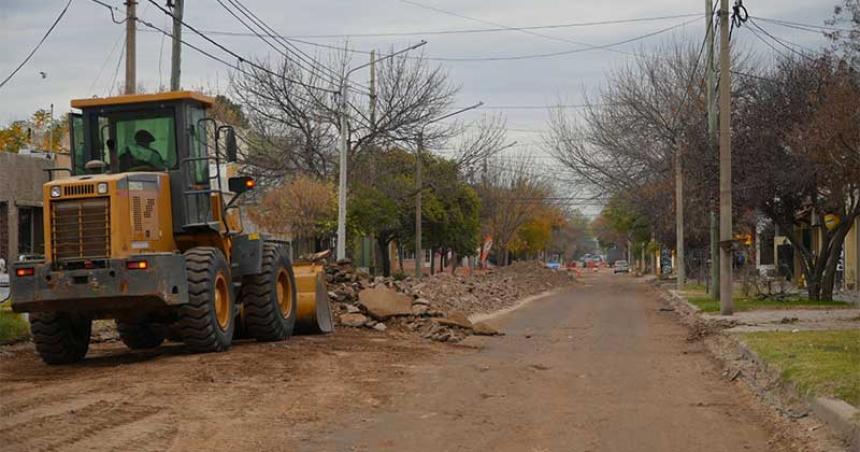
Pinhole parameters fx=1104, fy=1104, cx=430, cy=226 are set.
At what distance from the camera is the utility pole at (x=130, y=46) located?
2269 centimetres

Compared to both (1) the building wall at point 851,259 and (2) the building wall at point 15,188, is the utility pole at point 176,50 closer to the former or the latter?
(2) the building wall at point 15,188

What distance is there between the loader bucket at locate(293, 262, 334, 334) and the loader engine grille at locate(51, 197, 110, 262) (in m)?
5.41

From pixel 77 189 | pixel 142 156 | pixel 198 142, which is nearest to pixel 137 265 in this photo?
pixel 77 189

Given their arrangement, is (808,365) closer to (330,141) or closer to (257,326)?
(257,326)

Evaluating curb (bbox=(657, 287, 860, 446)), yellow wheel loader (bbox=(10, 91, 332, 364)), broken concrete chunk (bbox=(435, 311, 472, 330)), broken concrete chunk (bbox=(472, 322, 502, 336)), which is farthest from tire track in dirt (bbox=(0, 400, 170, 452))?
broken concrete chunk (bbox=(472, 322, 502, 336))

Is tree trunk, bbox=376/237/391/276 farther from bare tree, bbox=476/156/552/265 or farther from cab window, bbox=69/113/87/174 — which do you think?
cab window, bbox=69/113/87/174

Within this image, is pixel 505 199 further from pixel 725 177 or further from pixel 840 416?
pixel 840 416

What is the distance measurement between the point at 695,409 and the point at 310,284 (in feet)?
30.9

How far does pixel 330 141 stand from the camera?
40.2 metres

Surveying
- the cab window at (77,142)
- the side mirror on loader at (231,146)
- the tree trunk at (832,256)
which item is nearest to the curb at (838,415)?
the side mirror on loader at (231,146)

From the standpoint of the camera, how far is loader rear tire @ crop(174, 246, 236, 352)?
1490 centimetres

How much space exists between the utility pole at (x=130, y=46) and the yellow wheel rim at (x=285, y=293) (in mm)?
6516

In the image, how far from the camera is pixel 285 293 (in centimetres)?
1858

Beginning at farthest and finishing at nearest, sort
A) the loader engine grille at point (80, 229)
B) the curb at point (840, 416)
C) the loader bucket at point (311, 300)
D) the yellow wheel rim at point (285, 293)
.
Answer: the loader bucket at point (311, 300)
the yellow wheel rim at point (285, 293)
the loader engine grille at point (80, 229)
the curb at point (840, 416)
